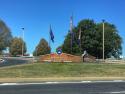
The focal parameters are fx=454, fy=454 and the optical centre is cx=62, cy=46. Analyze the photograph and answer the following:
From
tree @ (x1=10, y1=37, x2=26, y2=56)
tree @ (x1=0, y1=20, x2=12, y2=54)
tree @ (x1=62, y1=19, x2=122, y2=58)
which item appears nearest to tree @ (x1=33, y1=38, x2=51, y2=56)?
tree @ (x1=10, y1=37, x2=26, y2=56)

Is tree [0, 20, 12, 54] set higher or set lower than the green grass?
higher

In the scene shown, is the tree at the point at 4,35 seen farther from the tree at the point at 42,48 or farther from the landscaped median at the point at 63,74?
the landscaped median at the point at 63,74

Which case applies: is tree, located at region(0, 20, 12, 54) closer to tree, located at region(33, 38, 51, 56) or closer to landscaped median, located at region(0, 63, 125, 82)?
tree, located at region(33, 38, 51, 56)

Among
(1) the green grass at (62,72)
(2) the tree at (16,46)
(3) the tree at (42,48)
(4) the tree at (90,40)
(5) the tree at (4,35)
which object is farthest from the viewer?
(5) the tree at (4,35)

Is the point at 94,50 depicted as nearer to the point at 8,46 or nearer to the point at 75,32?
the point at 75,32

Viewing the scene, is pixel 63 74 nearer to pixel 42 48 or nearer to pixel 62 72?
pixel 62 72

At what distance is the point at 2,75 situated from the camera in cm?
3403

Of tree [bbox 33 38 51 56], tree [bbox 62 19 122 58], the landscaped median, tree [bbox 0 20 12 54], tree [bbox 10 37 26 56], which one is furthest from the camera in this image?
tree [bbox 0 20 12 54]

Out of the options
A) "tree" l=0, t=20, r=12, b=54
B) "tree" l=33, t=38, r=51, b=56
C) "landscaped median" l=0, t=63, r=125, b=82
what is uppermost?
"tree" l=0, t=20, r=12, b=54

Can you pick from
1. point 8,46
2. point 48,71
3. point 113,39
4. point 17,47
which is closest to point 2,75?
point 48,71

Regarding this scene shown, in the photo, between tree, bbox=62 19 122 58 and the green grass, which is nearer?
the green grass

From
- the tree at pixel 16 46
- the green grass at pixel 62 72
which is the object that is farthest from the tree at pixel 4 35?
the green grass at pixel 62 72

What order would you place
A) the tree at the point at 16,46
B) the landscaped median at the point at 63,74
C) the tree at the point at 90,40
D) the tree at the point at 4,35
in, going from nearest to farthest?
the landscaped median at the point at 63,74, the tree at the point at 90,40, the tree at the point at 16,46, the tree at the point at 4,35

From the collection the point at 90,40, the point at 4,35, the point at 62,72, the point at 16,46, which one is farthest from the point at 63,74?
the point at 4,35
